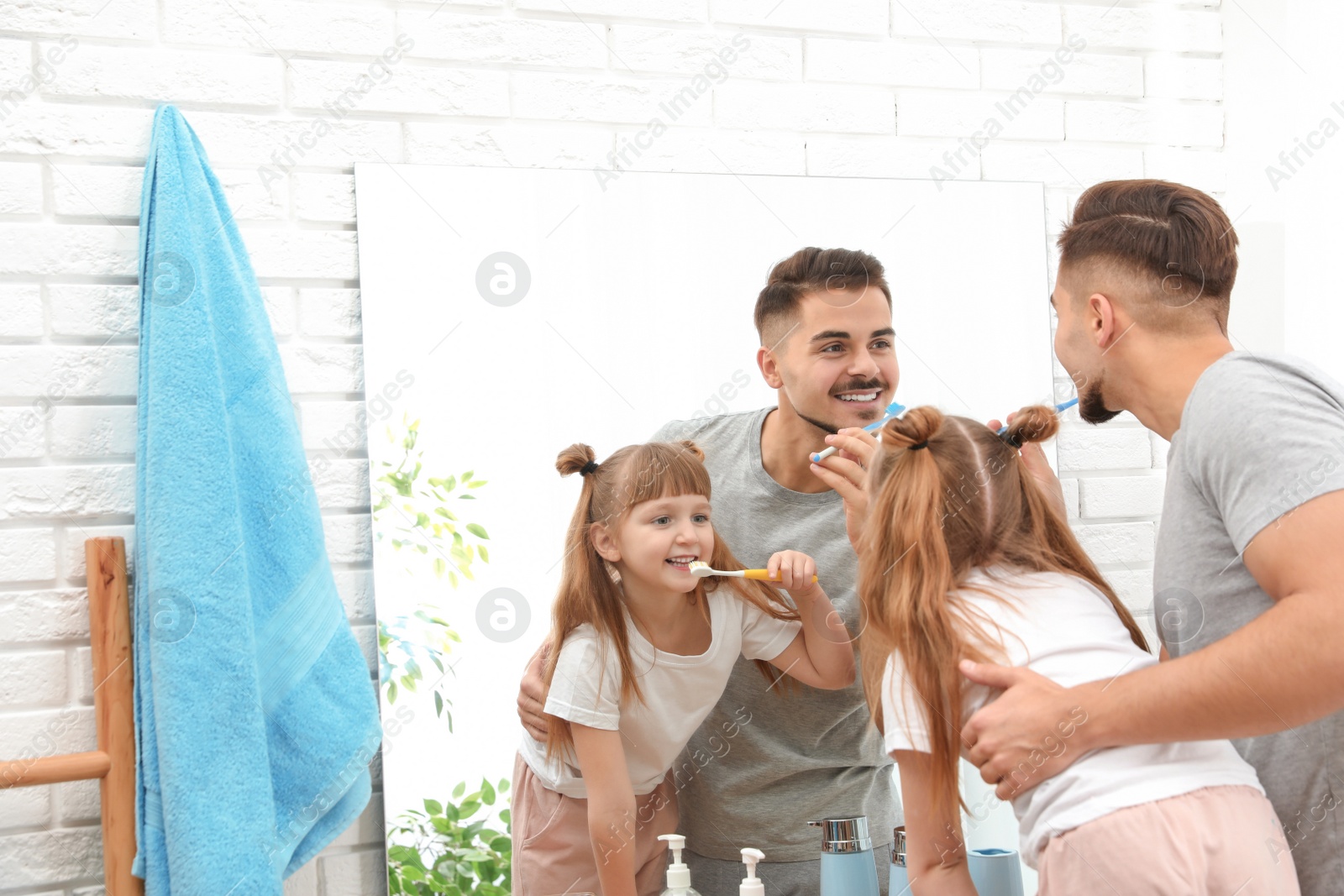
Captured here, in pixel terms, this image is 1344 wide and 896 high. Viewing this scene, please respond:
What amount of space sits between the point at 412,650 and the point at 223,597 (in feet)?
0.74

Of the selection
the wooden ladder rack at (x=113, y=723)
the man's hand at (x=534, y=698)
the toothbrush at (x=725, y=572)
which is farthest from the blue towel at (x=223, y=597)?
the toothbrush at (x=725, y=572)

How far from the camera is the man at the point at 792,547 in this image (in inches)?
50.6

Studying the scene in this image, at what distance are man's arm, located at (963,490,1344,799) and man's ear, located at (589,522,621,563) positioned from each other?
1.59 ft

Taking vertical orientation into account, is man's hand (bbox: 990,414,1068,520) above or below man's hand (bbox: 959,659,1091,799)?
above

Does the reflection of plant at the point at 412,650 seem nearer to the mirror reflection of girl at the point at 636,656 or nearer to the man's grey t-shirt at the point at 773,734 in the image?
the mirror reflection of girl at the point at 636,656

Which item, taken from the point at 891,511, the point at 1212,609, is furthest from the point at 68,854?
the point at 1212,609

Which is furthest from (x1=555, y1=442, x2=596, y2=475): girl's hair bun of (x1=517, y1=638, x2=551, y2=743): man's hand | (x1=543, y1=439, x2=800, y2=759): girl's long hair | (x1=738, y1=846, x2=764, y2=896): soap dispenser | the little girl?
(x1=738, y1=846, x2=764, y2=896): soap dispenser

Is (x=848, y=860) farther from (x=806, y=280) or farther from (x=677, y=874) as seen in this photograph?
(x=806, y=280)

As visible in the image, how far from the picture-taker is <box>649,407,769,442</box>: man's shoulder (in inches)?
52.7

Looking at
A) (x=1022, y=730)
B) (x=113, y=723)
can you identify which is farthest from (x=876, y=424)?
(x=113, y=723)

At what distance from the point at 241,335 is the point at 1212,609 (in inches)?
40.0

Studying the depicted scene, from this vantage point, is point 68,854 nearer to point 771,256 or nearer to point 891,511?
point 891,511

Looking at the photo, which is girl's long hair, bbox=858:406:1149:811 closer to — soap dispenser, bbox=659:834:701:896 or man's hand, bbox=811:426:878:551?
man's hand, bbox=811:426:878:551

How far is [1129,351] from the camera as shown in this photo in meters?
1.07
